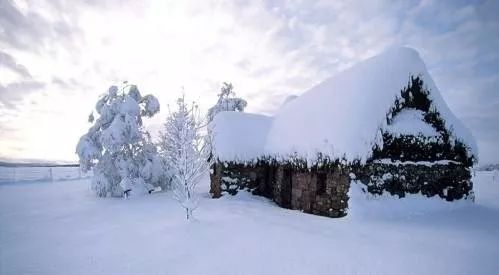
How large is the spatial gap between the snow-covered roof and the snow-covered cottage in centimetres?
3

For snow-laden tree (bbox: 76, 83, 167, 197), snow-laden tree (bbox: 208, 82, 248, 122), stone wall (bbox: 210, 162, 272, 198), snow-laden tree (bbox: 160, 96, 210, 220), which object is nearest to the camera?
snow-laden tree (bbox: 160, 96, 210, 220)

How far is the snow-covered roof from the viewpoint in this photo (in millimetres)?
10891

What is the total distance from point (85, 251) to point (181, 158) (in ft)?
12.4

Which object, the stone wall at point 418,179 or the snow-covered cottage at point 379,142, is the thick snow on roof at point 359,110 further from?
the stone wall at point 418,179

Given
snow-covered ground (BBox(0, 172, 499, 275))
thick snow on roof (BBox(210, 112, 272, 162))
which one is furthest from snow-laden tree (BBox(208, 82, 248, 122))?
snow-covered ground (BBox(0, 172, 499, 275))

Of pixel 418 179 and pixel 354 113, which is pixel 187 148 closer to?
pixel 354 113

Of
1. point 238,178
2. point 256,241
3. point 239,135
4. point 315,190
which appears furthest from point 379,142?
point 239,135

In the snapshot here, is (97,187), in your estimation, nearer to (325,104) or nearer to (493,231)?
(325,104)

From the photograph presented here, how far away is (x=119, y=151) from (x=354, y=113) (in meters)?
13.1

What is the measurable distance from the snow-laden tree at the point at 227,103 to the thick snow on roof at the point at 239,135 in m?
11.1

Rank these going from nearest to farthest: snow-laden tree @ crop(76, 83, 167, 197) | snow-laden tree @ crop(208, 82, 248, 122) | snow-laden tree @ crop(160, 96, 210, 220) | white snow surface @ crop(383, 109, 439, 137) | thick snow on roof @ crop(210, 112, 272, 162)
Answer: snow-laden tree @ crop(160, 96, 210, 220)
white snow surface @ crop(383, 109, 439, 137)
thick snow on roof @ crop(210, 112, 272, 162)
snow-laden tree @ crop(76, 83, 167, 197)
snow-laden tree @ crop(208, 82, 248, 122)

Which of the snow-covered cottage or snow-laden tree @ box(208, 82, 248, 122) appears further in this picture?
snow-laden tree @ box(208, 82, 248, 122)

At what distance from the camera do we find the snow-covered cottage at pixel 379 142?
35.5 feet

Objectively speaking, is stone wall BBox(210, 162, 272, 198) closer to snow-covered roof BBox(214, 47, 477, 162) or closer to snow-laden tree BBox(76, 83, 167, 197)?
snow-covered roof BBox(214, 47, 477, 162)
